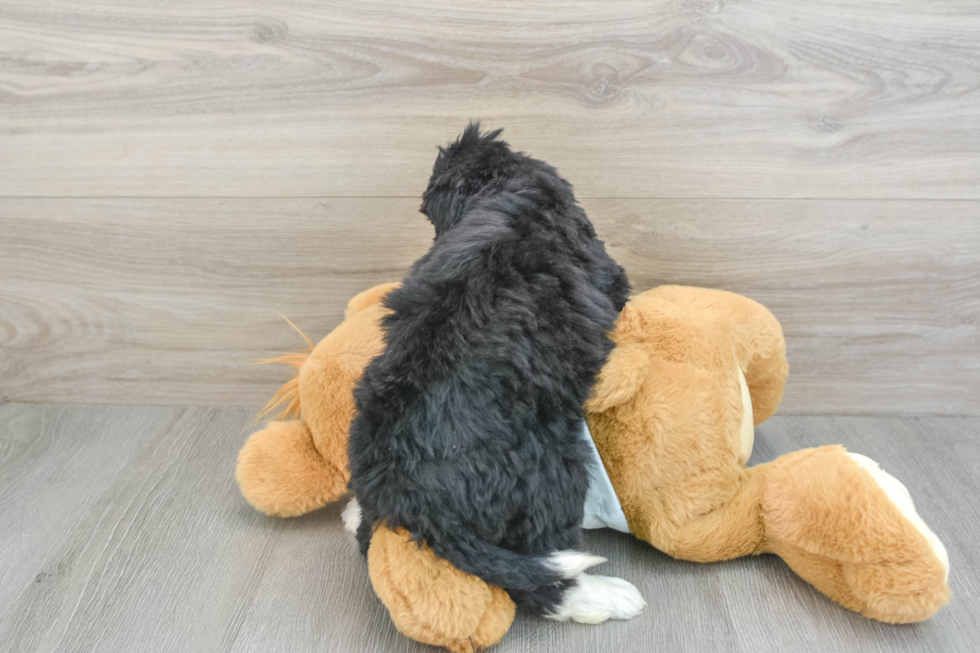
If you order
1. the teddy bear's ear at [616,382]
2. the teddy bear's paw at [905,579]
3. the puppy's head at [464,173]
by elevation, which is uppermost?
the puppy's head at [464,173]

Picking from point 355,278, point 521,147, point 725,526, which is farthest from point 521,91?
point 725,526

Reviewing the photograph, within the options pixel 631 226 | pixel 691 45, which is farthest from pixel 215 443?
pixel 691 45

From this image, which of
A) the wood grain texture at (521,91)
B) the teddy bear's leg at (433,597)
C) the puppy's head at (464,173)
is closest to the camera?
the teddy bear's leg at (433,597)

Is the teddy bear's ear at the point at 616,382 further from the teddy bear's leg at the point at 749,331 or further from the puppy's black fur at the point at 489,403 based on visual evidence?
the teddy bear's leg at the point at 749,331

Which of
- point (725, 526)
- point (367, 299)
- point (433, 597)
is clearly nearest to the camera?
point (433, 597)

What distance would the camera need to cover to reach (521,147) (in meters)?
0.82

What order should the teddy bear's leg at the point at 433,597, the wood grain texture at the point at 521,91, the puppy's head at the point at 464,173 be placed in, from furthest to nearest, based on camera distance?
the wood grain texture at the point at 521,91 → the puppy's head at the point at 464,173 → the teddy bear's leg at the point at 433,597

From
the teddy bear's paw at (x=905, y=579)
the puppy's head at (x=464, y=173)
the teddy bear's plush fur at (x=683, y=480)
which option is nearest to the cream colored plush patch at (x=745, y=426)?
the teddy bear's plush fur at (x=683, y=480)

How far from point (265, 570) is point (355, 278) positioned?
0.39m

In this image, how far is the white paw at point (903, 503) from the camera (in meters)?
0.55

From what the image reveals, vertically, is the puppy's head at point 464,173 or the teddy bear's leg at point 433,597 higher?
the puppy's head at point 464,173

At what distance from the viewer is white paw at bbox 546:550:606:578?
21.5 inches

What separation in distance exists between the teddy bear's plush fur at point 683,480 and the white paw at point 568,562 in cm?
6

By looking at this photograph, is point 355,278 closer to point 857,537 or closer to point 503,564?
point 503,564
